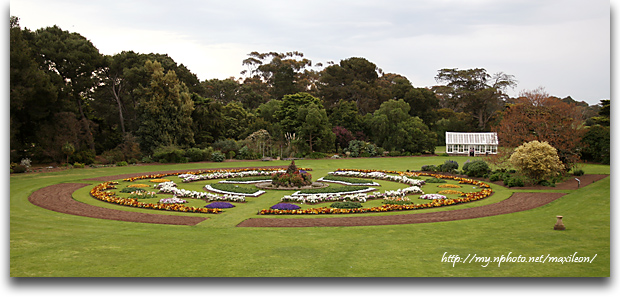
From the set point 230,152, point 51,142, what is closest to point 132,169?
point 51,142

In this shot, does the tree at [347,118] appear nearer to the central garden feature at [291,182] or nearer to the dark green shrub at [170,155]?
the dark green shrub at [170,155]

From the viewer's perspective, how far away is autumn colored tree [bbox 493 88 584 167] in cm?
2638

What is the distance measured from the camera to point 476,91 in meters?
74.2

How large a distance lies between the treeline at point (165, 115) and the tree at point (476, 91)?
1.63 ft

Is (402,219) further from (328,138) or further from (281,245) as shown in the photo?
(328,138)

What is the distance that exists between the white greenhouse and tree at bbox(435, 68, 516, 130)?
17.0m

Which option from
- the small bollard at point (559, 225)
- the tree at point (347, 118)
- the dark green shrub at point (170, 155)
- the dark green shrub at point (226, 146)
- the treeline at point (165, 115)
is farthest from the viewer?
the tree at point (347, 118)

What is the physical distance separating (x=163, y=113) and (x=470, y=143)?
3605 centimetres

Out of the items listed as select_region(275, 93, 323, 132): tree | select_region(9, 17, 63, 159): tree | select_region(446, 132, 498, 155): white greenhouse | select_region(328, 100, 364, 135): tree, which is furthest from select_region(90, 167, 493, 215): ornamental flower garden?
select_region(328, 100, 364, 135): tree

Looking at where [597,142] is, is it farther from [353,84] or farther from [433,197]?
[353,84]

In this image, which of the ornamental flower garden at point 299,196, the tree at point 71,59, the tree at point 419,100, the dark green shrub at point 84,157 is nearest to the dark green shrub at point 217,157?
the dark green shrub at point 84,157

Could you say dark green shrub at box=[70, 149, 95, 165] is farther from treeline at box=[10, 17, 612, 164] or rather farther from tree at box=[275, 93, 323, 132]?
tree at box=[275, 93, 323, 132]

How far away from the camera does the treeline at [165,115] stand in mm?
35938

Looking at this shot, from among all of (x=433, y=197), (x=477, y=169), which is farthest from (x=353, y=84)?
(x=433, y=197)
